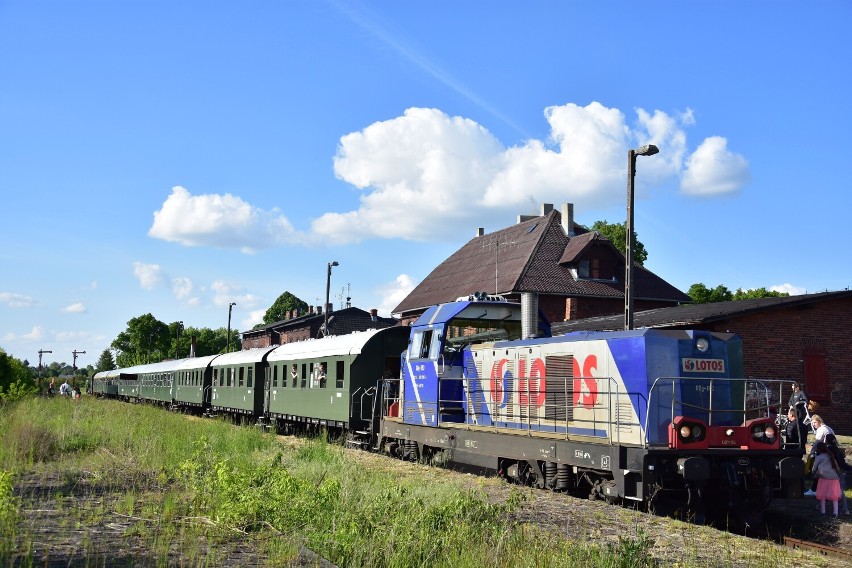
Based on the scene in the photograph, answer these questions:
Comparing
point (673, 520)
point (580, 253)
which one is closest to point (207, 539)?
point (673, 520)

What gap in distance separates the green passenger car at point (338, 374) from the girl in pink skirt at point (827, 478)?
33.8ft

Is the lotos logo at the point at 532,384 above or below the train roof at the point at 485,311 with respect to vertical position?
below

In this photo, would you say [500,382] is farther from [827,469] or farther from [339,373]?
[339,373]

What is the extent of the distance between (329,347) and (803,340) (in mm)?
14947

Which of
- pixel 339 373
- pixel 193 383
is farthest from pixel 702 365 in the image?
pixel 193 383

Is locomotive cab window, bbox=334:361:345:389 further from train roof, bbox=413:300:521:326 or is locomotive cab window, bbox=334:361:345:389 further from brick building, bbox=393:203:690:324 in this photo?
brick building, bbox=393:203:690:324

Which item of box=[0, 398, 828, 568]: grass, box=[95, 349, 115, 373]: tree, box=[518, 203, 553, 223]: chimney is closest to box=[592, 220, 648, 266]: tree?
box=[518, 203, 553, 223]: chimney

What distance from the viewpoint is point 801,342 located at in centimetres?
2539

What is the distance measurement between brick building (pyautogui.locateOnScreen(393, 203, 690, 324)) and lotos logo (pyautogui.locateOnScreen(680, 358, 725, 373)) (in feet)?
85.6

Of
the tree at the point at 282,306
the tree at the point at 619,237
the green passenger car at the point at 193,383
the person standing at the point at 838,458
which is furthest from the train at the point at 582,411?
the tree at the point at 282,306

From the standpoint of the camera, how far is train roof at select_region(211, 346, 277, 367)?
94.3 ft

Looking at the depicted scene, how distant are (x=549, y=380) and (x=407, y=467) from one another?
367 cm

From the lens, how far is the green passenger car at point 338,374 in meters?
19.7

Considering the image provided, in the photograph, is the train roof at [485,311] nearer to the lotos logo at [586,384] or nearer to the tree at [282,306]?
the lotos logo at [586,384]
